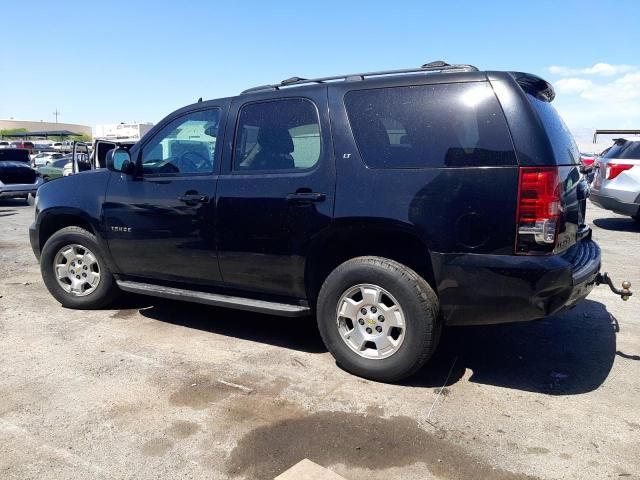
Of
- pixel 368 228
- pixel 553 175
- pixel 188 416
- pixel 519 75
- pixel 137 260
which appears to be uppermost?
pixel 519 75

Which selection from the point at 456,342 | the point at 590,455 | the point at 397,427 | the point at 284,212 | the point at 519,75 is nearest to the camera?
the point at 590,455

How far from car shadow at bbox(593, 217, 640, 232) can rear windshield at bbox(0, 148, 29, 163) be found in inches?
646

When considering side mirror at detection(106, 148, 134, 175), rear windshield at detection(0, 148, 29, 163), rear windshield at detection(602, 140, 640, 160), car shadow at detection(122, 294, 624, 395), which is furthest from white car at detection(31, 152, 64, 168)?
side mirror at detection(106, 148, 134, 175)

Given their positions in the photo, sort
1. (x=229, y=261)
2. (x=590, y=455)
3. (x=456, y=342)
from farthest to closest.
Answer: (x=456, y=342)
(x=229, y=261)
(x=590, y=455)

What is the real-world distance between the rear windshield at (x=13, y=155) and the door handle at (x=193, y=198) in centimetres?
1481

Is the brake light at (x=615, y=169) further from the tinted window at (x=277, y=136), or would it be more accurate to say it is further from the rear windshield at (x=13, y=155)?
the rear windshield at (x=13, y=155)

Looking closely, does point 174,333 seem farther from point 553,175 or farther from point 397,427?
point 553,175

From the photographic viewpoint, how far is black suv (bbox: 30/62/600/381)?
3.23 meters

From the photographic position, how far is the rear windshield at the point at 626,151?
9983 millimetres

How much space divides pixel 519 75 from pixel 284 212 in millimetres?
1790

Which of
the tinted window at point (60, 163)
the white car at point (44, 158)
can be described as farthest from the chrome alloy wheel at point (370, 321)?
the white car at point (44, 158)

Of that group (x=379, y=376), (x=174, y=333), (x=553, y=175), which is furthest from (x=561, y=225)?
(x=174, y=333)

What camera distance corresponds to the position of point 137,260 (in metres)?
4.75

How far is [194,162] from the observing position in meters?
4.47
